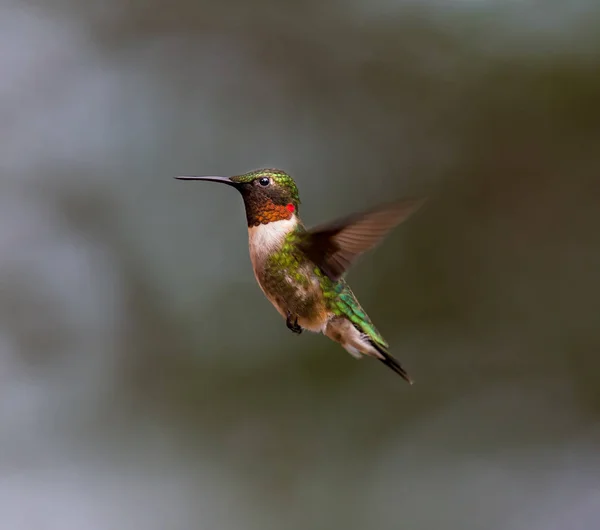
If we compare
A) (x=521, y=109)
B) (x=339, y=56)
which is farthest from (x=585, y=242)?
(x=339, y=56)

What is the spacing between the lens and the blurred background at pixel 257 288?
287 cm

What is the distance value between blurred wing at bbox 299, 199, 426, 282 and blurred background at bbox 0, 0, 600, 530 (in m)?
2.15

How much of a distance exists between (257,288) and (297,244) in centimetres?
224

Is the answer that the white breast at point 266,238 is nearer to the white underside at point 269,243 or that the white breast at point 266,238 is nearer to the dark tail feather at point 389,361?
the white underside at point 269,243

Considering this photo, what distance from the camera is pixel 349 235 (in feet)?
2.13

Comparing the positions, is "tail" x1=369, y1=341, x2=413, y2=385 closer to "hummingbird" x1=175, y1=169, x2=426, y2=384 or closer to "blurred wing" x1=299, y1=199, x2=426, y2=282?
"hummingbird" x1=175, y1=169, x2=426, y2=384

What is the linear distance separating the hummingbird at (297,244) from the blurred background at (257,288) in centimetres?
208

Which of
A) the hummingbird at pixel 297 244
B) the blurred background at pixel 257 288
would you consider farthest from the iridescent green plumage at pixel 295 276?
the blurred background at pixel 257 288

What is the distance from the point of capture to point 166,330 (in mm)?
2965

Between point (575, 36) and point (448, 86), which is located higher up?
point (575, 36)

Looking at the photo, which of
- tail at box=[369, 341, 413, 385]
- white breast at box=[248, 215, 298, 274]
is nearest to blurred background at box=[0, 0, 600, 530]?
tail at box=[369, 341, 413, 385]

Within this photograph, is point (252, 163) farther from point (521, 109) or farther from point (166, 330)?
point (521, 109)

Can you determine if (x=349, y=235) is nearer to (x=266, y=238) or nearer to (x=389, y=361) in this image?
(x=266, y=238)

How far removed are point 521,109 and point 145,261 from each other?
1.71m
